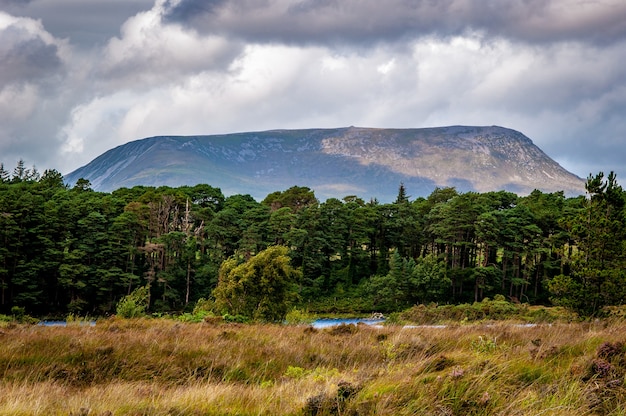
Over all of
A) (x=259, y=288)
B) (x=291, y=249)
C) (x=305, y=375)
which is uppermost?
(x=305, y=375)

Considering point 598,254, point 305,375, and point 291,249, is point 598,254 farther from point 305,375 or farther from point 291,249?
point 291,249

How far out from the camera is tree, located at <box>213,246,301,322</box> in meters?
38.6

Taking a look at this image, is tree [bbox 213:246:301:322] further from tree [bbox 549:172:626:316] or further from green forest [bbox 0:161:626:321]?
tree [bbox 549:172:626:316]

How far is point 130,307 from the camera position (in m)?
30.0

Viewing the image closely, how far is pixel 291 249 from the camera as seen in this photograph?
3219 inches

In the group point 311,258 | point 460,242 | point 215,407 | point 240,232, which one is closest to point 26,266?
point 240,232

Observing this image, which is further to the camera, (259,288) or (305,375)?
(259,288)

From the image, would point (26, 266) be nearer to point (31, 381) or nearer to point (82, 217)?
point (82, 217)

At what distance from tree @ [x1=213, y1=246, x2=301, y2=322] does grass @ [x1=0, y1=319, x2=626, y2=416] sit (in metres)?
28.4

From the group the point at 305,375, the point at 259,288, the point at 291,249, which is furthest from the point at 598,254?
the point at 291,249

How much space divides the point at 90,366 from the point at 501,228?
68405 mm

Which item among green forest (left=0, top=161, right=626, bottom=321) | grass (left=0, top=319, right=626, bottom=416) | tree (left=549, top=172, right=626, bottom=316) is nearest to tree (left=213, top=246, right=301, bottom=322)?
green forest (left=0, top=161, right=626, bottom=321)

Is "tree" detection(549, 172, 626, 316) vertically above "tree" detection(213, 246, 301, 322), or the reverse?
"tree" detection(549, 172, 626, 316)

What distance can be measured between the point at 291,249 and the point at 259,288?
4226cm
